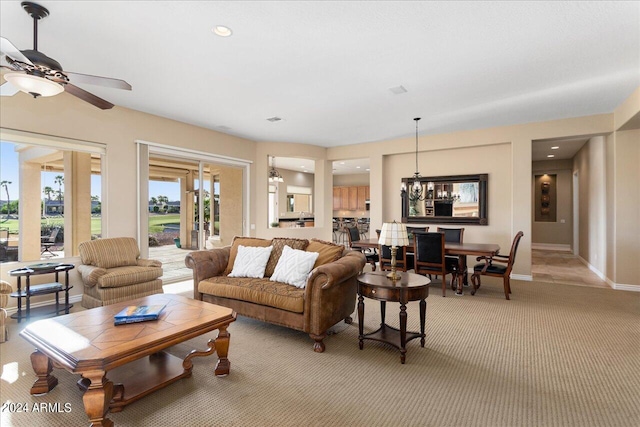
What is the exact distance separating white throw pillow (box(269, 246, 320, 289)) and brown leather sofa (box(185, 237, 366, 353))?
79mm

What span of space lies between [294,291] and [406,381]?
1.30 metres

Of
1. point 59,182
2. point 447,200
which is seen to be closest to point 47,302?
point 59,182

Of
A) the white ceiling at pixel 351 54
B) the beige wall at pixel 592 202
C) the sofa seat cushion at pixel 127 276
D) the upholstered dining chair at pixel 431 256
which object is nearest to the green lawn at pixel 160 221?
the sofa seat cushion at pixel 127 276

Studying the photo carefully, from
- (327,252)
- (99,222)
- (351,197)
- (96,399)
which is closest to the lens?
(96,399)

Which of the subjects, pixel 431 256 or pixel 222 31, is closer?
pixel 222 31

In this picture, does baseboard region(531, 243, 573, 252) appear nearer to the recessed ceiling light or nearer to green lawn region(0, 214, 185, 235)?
green lawn region(0, 214, 185, 235)

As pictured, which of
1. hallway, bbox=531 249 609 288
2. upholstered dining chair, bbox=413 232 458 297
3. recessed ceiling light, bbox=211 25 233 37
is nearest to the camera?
recessed ceiling light, bbox=211 25 233 37

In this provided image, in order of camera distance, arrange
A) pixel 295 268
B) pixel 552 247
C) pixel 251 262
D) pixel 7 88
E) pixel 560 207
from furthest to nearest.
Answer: pixel 552 247
pixel 560 207
pixel 251 262
pixel 295 268
pixel 7 88

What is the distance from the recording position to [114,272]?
4.05 meters

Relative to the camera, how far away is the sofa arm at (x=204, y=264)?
3.83 m

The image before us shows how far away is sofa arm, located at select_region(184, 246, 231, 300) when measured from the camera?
3.83 metres

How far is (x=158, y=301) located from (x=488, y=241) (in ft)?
19.6

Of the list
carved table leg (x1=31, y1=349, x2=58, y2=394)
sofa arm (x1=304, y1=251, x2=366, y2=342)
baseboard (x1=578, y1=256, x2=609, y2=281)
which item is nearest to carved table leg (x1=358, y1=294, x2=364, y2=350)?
sofa arm (x1=304, y1=251, x2=366, y2=342)

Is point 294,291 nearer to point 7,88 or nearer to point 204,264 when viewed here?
point 204,264
